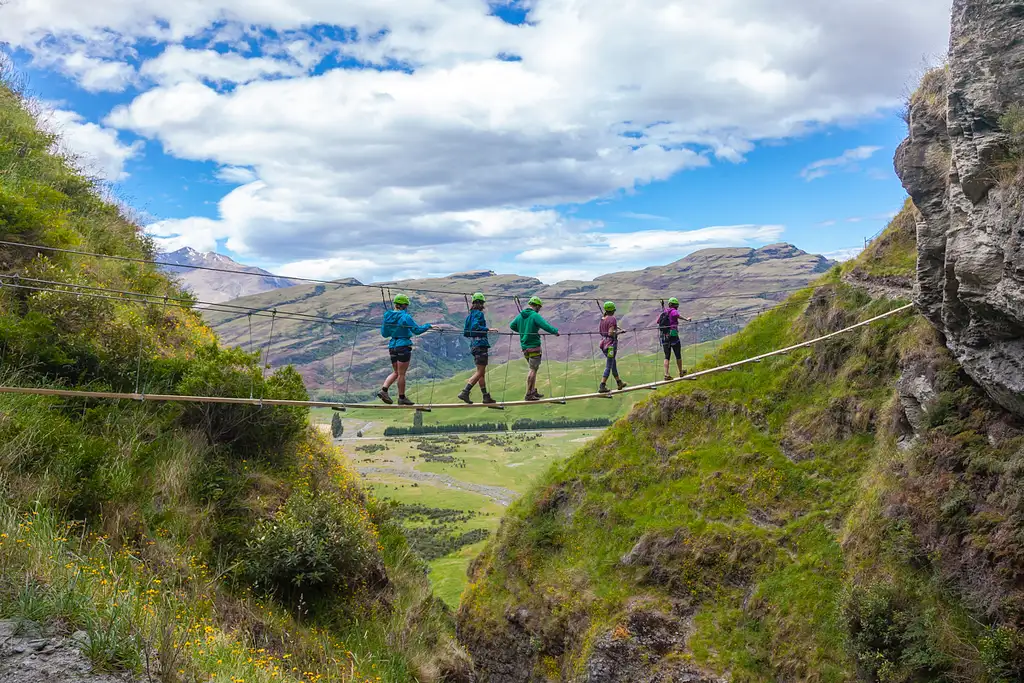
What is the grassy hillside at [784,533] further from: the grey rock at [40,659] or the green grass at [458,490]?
the green grass at [458,490]

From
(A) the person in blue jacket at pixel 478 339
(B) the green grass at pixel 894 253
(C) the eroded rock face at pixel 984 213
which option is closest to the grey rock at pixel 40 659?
(A) the person in blue jacket at pixel 478 339

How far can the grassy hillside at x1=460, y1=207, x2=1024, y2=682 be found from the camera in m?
13.7

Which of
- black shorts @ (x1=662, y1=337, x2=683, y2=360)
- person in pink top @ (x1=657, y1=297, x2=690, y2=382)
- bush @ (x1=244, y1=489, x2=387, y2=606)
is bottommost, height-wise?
bush @ (x1=244, y1=489, x2=387, y2=606)

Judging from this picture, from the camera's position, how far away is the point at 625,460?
24406 millimetres

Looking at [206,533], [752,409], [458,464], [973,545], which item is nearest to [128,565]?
[206,533]

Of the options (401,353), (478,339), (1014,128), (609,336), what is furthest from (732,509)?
(1014,128)

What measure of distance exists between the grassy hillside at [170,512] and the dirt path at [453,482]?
121 metres

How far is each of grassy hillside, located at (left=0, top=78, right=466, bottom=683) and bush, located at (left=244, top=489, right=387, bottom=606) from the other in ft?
0.17

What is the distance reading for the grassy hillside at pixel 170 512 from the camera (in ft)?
27.7

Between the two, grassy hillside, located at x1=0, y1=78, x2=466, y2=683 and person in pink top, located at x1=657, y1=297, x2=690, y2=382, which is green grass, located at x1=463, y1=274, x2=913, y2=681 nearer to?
grassy hillside, located at x1=0, y1=78, x2=466, y2=683

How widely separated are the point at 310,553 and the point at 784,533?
44.8 ft

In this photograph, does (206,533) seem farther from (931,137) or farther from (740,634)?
(931,137)

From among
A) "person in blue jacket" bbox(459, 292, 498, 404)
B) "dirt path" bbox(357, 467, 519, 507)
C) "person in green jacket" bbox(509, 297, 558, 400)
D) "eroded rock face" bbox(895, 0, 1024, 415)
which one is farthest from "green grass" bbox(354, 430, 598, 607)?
"eroded rock face" bbox(895, 0, 1024, 415)

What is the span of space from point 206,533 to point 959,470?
1814 cm
